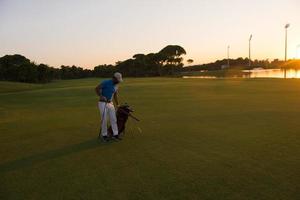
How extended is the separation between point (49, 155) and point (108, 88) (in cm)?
267

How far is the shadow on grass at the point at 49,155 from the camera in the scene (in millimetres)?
7933

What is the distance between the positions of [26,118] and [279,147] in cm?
1214

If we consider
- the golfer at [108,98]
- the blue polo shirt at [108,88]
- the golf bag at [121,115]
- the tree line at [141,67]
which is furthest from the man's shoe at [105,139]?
the tree line at [141,67]

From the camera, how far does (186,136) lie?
1038cm

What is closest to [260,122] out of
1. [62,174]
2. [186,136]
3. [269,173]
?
[186,136]

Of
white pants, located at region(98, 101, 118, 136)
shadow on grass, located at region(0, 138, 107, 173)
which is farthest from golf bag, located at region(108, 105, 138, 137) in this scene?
shadow on grass, located at region(0, 138, 107, 173)

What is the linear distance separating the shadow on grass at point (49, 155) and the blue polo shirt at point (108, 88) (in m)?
1.51

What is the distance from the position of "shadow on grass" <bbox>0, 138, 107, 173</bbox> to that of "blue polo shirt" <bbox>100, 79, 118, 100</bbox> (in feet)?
4.96

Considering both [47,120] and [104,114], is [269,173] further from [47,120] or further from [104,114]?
[47,120]

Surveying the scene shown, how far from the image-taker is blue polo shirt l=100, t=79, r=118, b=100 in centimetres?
997

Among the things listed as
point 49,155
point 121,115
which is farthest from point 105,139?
point 49,155

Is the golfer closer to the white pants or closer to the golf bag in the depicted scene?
the white pants

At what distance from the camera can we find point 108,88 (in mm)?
10016

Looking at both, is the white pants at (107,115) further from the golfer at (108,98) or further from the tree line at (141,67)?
the tree line at (141,67)
